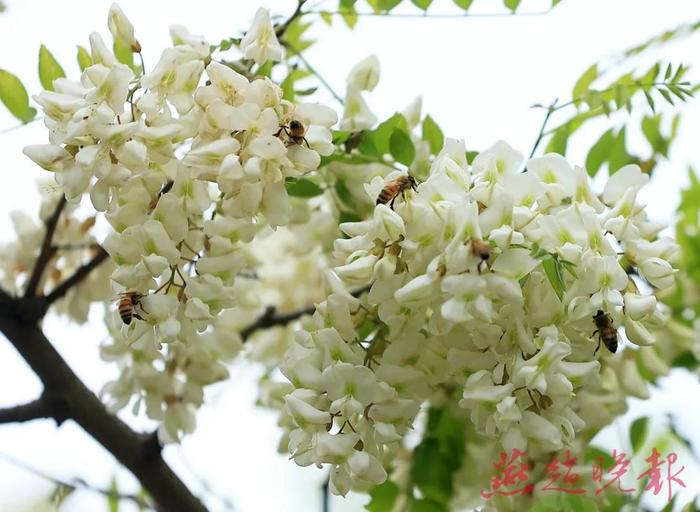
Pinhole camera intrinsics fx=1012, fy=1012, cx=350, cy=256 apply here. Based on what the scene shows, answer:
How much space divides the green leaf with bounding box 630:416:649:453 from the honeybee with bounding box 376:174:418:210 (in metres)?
0.50

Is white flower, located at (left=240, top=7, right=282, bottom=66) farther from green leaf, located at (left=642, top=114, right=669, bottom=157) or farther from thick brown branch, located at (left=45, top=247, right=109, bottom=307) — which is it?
green leaf, located at (left=642, top=114, right=669, bottom=157)

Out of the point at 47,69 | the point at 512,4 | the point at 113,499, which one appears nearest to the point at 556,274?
the point at 512,4

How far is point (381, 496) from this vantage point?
3.07ft

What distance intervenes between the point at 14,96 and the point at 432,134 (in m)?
0.35

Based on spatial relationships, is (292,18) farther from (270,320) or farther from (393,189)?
(270,320)

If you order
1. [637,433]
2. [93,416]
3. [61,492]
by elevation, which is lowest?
[637,433]

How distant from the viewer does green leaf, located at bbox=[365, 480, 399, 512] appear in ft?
3.06

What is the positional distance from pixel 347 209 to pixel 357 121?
13cm

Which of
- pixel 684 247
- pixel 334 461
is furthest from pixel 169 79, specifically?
pixel 684 247

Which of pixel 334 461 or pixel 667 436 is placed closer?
pixel 334 461

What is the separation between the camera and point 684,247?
43.4 inches

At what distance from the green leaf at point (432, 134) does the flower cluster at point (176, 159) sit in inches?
7.2

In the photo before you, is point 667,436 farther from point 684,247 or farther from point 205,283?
point 205,283

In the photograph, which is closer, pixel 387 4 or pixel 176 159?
pixel 176 159
